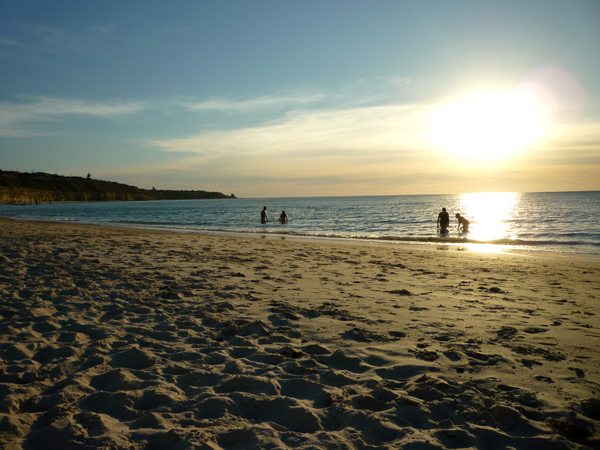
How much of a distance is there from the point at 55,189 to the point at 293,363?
164299 mm

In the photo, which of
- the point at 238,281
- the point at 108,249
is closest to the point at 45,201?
the point at 108,249

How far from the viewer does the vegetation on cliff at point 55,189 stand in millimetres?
108250

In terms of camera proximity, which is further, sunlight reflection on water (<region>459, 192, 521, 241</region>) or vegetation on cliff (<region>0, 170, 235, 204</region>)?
vegetation on cliff (<region>0, 170, 235, 204</region>)

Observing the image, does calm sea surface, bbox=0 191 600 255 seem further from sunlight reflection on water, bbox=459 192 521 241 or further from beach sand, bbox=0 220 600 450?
beach sand, bbox=0 220 600 450

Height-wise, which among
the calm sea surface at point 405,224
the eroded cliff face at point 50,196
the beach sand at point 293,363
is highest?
the eroded cliff face at point 50,196

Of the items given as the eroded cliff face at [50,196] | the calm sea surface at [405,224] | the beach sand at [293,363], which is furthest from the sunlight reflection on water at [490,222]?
the eroded cliff face at [50,196]

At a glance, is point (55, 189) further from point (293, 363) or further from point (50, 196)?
point (293, 363)

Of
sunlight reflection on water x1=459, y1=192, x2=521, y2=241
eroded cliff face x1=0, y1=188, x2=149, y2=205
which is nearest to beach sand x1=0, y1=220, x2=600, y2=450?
sunlight reflection on water x1=459, y1=192, x2=521, y2=241

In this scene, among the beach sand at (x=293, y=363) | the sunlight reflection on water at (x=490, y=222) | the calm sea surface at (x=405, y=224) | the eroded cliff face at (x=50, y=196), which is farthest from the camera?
the eroded cliff face at (x=50, y=196)

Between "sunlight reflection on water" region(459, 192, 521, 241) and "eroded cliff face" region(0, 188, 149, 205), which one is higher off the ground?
"eroded cliff face" region(0, 188, 149, 205)

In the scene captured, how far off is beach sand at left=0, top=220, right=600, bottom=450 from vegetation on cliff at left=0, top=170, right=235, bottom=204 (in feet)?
386

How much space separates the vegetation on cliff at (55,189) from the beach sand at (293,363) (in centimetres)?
11763

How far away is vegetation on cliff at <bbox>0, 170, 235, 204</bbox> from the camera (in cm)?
10825

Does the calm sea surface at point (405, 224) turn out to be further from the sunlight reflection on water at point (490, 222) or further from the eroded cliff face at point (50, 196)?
the eroded cliff face at point (50, 196)
